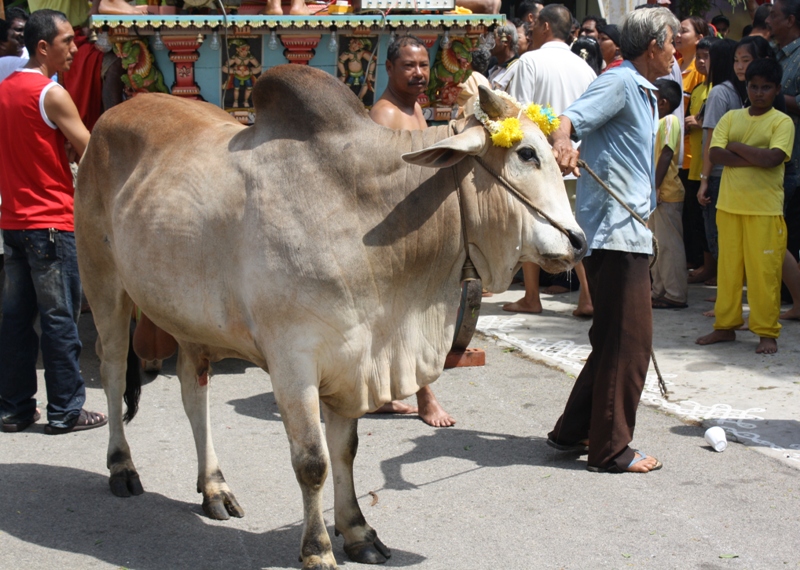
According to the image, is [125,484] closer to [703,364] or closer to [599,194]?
[599,194]

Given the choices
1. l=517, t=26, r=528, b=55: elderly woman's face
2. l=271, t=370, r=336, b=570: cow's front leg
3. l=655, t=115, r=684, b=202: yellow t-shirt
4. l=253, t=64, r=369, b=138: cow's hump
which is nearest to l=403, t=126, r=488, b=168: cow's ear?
l=253, t=64, r=369, b=138: cow's hump

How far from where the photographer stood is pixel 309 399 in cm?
338

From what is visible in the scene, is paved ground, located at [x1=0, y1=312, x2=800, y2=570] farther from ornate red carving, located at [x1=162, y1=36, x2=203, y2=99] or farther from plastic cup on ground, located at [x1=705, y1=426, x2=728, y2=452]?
ornate red carving, located at [x1=162, y1=36, x2=203, y2=99]

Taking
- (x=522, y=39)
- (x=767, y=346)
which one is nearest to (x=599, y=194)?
(x=767, y=346)

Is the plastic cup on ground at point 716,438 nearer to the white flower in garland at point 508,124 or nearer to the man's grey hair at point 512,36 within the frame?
the white flower in garland at point 508,124

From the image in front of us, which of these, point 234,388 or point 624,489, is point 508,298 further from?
point 624,489

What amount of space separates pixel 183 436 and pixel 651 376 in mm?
2975

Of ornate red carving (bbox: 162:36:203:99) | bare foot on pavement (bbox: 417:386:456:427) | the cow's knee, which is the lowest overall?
bare foot on pavement (bbox: 417:386:456:427)

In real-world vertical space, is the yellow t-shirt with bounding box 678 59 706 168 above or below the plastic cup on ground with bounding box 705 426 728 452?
above

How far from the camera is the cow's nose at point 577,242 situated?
3355 millimetres

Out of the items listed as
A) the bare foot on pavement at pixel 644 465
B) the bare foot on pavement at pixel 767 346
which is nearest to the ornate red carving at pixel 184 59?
the bare foot on pavement at pixel 644 465

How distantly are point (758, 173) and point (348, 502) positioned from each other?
429 cm

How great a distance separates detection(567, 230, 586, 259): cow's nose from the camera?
11.0 ft

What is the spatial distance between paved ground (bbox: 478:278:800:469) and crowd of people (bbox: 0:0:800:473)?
0.24m
